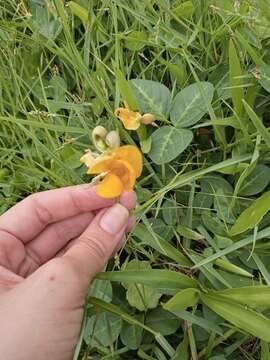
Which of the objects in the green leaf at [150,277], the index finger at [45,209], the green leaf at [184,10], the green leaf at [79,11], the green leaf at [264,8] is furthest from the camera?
the green leaf at [79,11]

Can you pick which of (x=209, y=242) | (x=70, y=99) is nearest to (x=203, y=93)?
(x=209, y=242)

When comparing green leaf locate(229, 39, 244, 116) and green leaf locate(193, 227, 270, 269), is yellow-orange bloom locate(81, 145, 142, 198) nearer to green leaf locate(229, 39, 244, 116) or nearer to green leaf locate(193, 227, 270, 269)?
green leaf locate(193, 227, 270, 269)

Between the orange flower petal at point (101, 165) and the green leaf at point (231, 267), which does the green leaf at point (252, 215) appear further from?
the orange flower petal at point (101, 165)

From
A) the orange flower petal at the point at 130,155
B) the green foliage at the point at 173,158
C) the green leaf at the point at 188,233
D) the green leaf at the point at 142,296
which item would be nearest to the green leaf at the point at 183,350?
the green foliage at the point at 173,158

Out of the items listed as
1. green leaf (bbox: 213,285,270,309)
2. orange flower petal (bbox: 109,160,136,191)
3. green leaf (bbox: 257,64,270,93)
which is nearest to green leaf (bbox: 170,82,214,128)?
green leaf (bbox: 257,64,270,93)

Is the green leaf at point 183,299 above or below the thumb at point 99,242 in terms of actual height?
below

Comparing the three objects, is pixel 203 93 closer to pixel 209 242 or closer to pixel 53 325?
A: pixel 209 242
